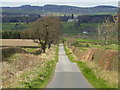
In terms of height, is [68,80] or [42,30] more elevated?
[68,80]

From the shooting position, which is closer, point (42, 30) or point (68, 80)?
point (68, 80)

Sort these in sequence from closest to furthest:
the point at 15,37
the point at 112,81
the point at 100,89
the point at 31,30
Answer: the point at 100,89, the point at 112,81, the point at 31,30, the point at 15,37

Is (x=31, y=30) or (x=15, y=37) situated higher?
(x=31, y=30)

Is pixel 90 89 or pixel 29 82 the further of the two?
pixel 29 82

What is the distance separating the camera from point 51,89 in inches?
661

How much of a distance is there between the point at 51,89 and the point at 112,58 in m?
8.66

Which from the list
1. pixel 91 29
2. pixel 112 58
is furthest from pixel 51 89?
pixel 91 29

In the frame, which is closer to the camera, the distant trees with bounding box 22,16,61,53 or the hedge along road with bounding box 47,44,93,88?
the hedge along road with bounding box 47,44,93,88

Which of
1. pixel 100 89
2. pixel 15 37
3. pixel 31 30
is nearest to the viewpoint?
pixel 100 89

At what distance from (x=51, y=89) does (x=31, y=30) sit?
2146 inches

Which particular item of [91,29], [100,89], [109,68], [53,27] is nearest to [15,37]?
[53,27]

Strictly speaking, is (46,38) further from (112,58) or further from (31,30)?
(112,58)

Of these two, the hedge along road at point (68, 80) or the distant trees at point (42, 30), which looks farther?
the distant trees at point (42, 30)

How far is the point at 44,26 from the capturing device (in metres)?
73.4
